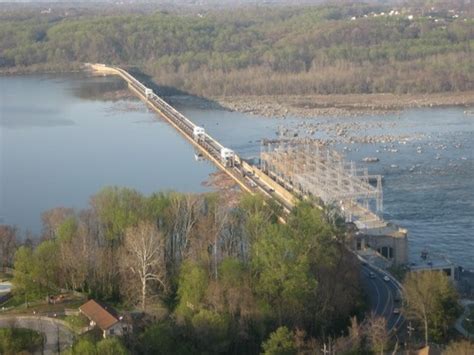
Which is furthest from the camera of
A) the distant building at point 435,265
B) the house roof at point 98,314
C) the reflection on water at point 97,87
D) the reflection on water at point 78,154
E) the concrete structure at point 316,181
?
the reflection on water at point 97,87

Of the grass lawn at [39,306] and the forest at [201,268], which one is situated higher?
the forest at [201,268]

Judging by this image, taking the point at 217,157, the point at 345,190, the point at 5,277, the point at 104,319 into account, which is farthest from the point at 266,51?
the point at 104,319

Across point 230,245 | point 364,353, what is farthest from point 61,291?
point 364,353

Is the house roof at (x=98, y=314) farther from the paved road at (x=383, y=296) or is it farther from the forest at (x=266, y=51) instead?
the forest at (x=266, y=51)

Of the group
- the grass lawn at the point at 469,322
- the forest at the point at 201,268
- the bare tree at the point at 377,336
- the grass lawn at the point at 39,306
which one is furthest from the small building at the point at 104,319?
the grass lawn at the point at 469,322

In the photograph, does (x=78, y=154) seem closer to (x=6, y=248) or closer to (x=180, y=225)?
(x=6, y=248)

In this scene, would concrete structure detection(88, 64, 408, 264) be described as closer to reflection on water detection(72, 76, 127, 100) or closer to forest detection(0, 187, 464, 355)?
forest detection(0, 187, 464, 355)
